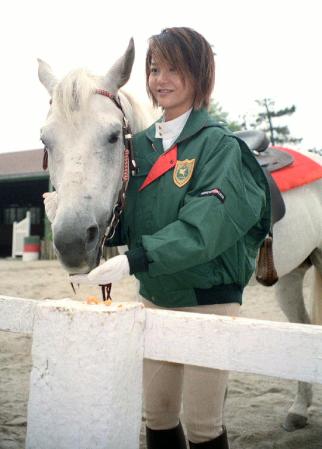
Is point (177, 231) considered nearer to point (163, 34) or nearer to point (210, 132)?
point (210, 132)

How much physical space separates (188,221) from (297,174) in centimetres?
205

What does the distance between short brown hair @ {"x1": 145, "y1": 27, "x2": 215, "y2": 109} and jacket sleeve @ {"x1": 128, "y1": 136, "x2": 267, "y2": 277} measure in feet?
0.91

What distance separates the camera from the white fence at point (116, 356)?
45.0 inches

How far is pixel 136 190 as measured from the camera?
1.87 meters

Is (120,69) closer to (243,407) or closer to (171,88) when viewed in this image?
(171,88)

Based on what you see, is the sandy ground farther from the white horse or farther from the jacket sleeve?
the jacket sleeve

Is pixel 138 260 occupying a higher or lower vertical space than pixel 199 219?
lower

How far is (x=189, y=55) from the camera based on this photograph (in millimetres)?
1701

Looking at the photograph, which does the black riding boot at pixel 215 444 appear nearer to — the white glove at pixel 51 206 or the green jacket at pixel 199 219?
the green jacket at pixel 199 219

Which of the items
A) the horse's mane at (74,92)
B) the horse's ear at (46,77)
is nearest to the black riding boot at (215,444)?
the horse's mane at (74,92)

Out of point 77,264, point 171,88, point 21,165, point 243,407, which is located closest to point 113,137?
point 171,88

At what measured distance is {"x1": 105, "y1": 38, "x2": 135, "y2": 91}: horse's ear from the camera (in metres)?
2.09

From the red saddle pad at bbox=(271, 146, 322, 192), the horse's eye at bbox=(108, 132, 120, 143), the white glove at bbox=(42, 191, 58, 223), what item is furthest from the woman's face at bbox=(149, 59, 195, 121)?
the red saddle pad at bbox=(271, 146, 322, 192)

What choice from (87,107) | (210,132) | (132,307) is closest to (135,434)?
(132,307)
